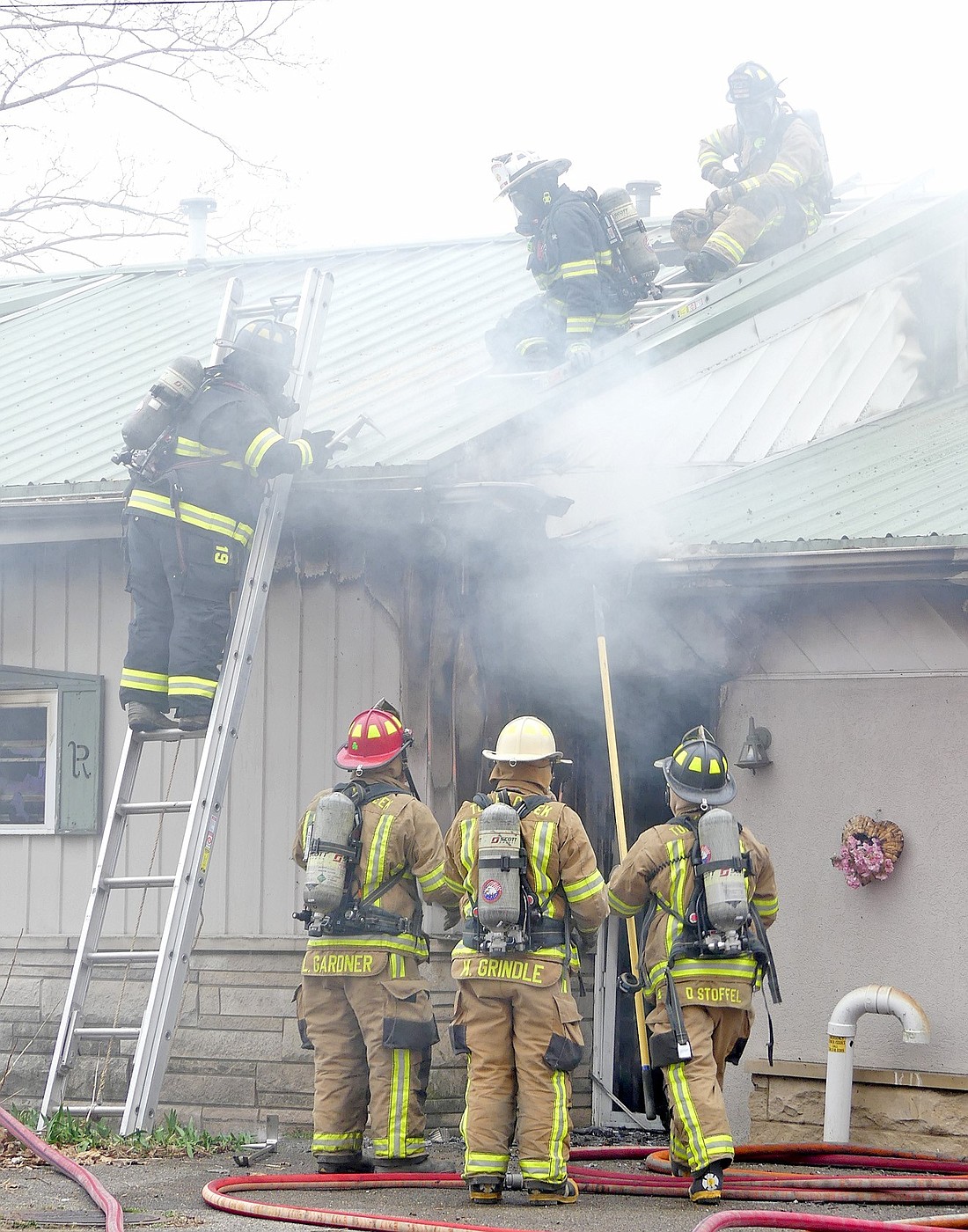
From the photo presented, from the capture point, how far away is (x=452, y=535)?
7.76 metres

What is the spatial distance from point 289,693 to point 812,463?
9.83ft

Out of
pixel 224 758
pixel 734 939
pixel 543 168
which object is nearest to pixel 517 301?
pixel 543 168

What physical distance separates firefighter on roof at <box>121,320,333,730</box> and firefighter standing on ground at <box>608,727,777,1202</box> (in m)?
2.10

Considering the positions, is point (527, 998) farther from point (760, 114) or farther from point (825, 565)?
point (760, 114)

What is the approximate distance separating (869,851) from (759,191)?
454cm

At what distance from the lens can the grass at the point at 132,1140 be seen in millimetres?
6742

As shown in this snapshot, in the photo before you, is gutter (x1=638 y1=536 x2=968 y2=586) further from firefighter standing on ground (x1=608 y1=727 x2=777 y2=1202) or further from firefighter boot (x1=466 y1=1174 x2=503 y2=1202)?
firefighter boot (x1=466 y1=1174 x2=503 y2=1202)

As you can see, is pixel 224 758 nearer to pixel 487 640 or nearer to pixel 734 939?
pixel 487 640

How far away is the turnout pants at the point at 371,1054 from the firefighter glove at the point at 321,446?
225cm

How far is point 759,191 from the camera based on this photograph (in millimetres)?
9969

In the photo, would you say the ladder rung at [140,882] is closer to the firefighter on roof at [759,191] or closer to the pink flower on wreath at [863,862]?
the pink flower on wreath at [863,862]

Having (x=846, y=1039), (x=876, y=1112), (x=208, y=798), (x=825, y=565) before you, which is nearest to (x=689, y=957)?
(x=846, y=1039)

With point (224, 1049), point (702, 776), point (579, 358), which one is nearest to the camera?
point (702, 776)

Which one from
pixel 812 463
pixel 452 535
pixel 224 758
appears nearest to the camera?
pixel 224 758
